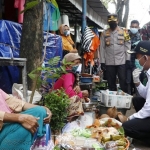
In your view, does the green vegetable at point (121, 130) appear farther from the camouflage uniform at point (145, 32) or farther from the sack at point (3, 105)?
the camouflage uniform at point (145, 32)

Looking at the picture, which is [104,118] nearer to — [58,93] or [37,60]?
[58,93]

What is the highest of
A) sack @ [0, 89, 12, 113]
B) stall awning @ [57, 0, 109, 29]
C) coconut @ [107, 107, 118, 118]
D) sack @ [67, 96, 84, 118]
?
stall awning @ [57, 0, 109, 29]

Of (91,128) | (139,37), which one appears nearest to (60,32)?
(139,37)

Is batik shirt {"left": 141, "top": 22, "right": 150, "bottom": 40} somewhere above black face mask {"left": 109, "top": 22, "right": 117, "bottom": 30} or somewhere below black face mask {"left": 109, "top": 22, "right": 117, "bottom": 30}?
below

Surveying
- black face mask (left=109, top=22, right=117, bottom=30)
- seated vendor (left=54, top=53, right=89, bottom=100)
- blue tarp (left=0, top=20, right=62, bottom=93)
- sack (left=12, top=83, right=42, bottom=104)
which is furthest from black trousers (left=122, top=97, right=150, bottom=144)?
black face mask (left=109, top=22, right=117, bottom=30)

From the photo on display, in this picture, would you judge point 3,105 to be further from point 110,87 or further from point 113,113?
point 110,87

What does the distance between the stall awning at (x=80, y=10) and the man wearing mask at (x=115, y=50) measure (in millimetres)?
1405

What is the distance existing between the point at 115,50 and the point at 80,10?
2387 mm

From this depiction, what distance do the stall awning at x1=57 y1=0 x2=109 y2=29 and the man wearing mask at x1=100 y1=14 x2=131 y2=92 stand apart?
1.40 m

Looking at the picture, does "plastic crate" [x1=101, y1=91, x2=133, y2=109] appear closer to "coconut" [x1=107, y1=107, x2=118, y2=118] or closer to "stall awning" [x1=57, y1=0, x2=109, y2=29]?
"coconut" [x1=107, y1=107, x2=118, y2=118]

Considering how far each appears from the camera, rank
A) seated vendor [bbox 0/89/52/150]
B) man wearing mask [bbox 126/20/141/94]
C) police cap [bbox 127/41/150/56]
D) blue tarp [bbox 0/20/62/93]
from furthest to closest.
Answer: man wearing mask [bbox 126/20/141/94] → blue tarp [bbox 0/20/62/93] → police cap [bbox 127/41/150/56] → seated vendor [bbox 0/89/52/150]

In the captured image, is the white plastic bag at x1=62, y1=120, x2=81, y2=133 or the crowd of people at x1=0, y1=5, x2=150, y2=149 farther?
the white plastic bag at x1=62, y1=120, x2=81, y2=133

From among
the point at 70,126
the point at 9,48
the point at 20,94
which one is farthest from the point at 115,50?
the point at 20,94

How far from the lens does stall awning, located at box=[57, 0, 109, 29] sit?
820 cm
